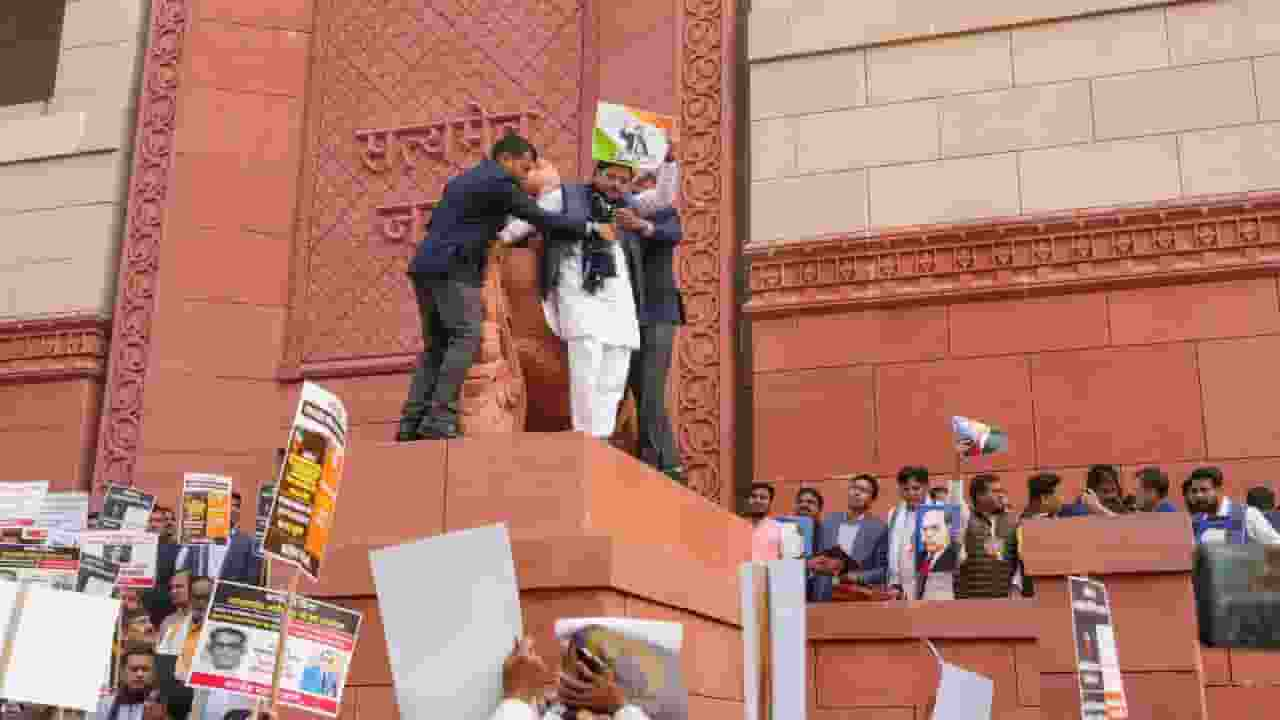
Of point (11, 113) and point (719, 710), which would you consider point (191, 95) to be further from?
point (719, 710)

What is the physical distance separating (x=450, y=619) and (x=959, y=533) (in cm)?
575

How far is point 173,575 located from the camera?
11.8 m

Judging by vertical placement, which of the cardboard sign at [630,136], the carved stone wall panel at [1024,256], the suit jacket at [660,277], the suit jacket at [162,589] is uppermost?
the carved stone wall panel at [1024,256]

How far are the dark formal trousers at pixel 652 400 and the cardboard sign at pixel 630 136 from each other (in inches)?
40.6

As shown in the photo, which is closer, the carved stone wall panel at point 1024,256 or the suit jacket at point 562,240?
the suit jacket at point 562,240

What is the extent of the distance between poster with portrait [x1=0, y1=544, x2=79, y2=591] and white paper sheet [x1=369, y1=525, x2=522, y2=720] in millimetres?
3570

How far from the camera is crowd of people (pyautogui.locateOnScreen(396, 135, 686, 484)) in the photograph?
8.47 m

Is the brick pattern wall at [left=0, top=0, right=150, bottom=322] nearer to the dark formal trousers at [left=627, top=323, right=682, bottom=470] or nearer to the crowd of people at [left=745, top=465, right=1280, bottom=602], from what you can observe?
the crowd of people at [left=745, top=465, right=1280, bottom=602]

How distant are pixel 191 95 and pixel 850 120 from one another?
6.75 m

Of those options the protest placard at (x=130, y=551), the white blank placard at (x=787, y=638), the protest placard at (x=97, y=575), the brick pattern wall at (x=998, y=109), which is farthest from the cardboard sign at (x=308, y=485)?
the brick pattern wall at (x=998, y=109)

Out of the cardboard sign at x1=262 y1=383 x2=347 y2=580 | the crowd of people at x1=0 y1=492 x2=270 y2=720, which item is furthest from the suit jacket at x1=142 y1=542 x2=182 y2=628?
the cardboard sign at x1=262 y1=383 x2=347 y2=580

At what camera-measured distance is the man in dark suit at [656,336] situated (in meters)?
9.28

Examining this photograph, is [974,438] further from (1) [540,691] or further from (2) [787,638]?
(1) [540,691]

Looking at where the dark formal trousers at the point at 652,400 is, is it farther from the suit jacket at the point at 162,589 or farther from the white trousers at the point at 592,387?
the suit jacket at the point at 162,589
